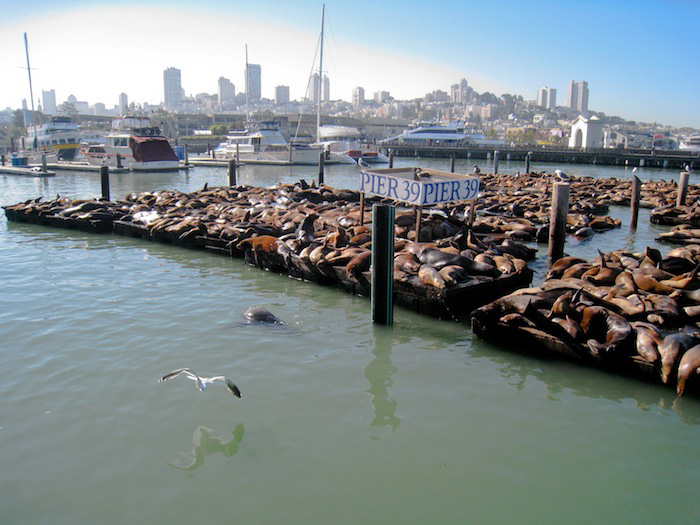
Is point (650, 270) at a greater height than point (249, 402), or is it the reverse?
point (650, 270)

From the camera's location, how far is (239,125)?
10912 centimetres

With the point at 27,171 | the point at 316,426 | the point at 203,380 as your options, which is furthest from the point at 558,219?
the point at 27,171

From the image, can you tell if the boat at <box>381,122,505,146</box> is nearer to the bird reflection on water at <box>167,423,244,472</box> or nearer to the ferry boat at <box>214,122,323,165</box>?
the ferry boat at <box>214,122,323,165</box>

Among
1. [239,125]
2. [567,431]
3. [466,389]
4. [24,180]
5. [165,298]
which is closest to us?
[567,431]

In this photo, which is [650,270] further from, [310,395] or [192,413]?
[192,413]

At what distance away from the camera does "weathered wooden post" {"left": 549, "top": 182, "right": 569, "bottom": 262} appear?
35.6ft

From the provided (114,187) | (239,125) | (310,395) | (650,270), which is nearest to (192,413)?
(310,395)

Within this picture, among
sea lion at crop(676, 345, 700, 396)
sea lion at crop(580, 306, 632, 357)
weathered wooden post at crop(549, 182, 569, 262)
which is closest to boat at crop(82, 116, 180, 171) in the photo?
A: weathered wooden post at crop(549, 182, 569, 262)

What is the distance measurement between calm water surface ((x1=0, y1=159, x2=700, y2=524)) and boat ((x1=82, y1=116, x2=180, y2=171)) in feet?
104

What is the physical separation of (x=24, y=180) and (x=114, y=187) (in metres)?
6.32

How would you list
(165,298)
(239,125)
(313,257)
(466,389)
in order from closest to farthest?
1. (466,389)
2. (165,298)
3. (313,257)
4. (239,125)

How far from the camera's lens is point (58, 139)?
45625 mm

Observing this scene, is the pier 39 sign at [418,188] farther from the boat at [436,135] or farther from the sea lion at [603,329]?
the boat at [436,135]

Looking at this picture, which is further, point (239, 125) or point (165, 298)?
point (239, 125)
